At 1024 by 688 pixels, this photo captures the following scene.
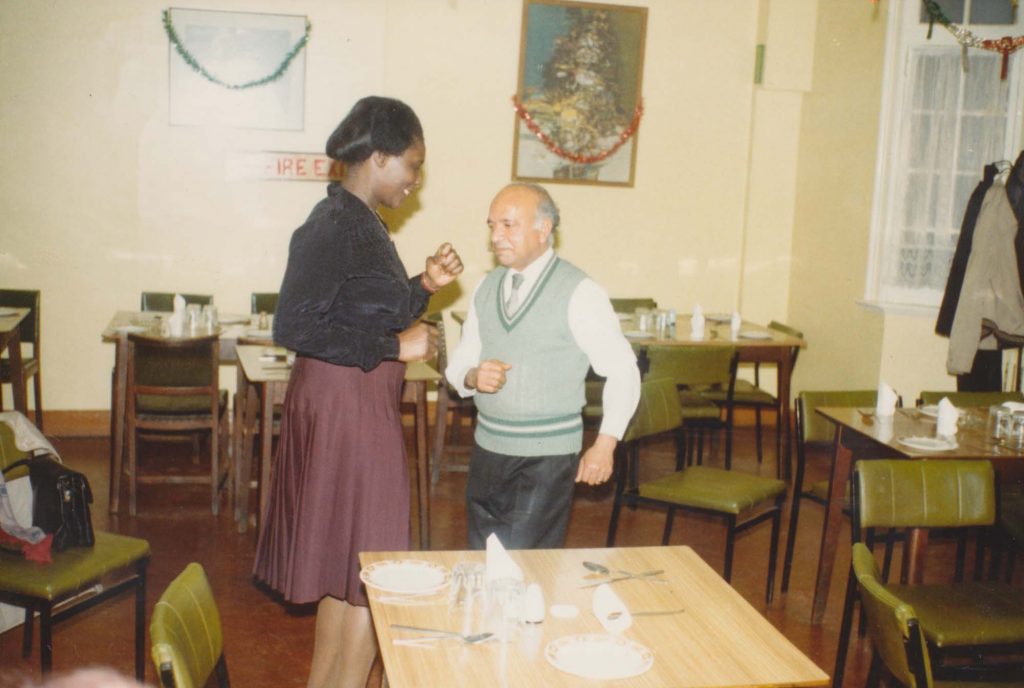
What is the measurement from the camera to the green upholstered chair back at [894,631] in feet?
7.91

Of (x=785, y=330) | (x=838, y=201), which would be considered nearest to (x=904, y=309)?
(x=785, y=330)

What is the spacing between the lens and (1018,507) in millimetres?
4344

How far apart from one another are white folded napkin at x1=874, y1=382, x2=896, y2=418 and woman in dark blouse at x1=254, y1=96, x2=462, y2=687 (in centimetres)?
228

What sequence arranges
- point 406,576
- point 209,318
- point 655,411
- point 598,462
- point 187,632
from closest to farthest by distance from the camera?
1. point 187,632
2. point 406,576
3. point 598,462
4. point 655,411
5. point 209,318

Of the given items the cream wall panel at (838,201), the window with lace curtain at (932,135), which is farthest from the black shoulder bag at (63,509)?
the window with lace curtain at (932,135)

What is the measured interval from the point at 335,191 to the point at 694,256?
5.29m

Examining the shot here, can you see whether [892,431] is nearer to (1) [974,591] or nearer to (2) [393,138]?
(1) [974,591]

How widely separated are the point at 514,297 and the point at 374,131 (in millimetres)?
689

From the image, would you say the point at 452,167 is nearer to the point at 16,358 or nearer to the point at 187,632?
the point at 16,358

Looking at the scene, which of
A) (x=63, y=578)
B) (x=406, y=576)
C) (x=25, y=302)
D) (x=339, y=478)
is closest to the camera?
(x=406, y=576)

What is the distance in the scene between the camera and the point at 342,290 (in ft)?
9.05

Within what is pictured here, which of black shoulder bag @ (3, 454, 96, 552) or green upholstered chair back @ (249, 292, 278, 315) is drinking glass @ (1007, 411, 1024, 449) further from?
green upholstered chair back @ (249, 292, 278, 315)

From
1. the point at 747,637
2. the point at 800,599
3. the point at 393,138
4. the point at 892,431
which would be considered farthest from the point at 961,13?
the point at 747,637

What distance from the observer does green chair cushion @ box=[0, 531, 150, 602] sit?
10.3 feet
